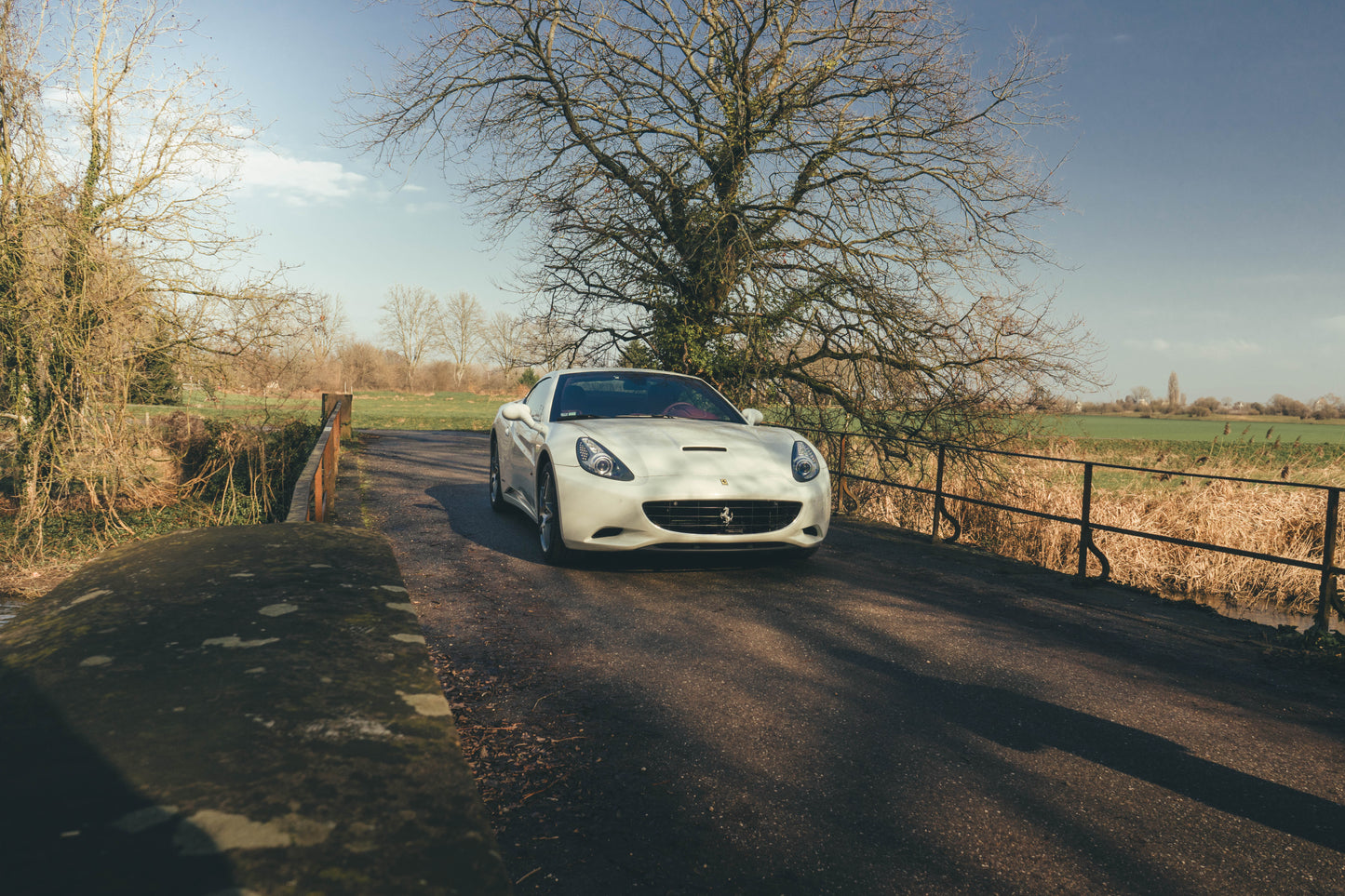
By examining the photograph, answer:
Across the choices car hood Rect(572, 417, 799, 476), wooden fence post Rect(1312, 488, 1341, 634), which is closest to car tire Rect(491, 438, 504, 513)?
car hood Rect(572, 417, 799, 476)

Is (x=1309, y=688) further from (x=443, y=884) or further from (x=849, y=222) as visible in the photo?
(x=849, y=222)

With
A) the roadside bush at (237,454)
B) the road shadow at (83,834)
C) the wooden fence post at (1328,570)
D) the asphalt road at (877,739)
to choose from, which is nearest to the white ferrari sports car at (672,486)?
the asphalt road at (877,739)

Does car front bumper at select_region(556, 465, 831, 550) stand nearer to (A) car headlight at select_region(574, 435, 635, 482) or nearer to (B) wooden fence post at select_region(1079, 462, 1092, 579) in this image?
(A) car headlight at select_region(574, 435, 635, 482)

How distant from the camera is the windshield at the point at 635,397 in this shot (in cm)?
745

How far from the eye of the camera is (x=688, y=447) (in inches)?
247

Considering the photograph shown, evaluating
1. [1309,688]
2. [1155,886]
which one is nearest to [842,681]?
[1155,886]

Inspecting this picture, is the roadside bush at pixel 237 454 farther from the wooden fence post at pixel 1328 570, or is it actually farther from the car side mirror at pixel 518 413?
the wooden fence post at pixel 1328 570

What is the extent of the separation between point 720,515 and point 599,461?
1.01 m

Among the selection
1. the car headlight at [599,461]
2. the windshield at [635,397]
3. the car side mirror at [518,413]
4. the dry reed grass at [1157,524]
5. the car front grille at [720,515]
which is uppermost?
the windshield at [635,397]

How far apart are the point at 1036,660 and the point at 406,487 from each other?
9110mm

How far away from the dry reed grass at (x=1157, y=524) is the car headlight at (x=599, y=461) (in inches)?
230

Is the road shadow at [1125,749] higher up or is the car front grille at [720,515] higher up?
the car front grille at [720,515]

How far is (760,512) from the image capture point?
20.3 ft

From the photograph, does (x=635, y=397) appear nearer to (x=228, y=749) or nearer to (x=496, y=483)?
(x=496, y=483)
